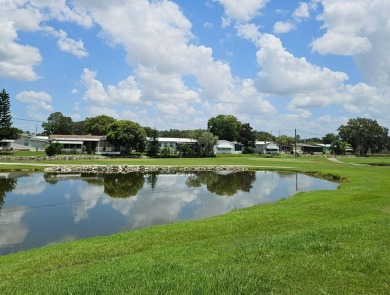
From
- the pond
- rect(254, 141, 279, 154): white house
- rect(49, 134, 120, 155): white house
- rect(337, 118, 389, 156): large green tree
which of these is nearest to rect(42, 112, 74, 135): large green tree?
rect(49, 134, 120, 155): white house

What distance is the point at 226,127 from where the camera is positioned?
13112 centimetres

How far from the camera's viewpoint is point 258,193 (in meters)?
32.1

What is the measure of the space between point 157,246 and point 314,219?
755 cm

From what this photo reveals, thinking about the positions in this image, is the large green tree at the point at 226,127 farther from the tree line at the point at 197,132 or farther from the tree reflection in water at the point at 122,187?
the tree reflection in water at the point at 122,187

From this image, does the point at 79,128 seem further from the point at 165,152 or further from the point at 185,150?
the point at 185,150

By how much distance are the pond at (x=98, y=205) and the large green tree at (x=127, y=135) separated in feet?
162

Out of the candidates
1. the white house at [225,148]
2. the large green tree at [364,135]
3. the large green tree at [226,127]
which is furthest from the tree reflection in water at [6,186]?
the large green tree at [364,135]

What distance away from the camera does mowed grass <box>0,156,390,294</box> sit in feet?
23.7

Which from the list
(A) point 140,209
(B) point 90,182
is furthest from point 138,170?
(A) point 140,209

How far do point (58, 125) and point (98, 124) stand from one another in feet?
80.1

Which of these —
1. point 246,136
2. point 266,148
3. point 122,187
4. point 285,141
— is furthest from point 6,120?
point 285,141

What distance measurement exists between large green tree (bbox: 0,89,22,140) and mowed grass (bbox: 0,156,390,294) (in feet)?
257

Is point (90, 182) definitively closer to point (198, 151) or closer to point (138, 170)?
point (138, 170)

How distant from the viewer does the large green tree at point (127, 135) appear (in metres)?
88.7
